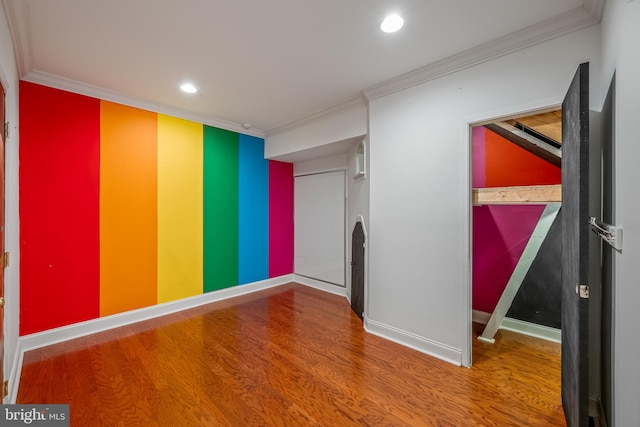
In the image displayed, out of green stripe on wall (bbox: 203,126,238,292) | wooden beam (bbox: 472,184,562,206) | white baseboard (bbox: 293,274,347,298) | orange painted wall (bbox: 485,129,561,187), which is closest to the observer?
wooden beam (bbox: 472,184,562,206)

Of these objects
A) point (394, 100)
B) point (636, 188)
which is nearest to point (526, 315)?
point (636, 188)

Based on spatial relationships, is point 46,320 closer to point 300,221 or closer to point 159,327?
point 159,327

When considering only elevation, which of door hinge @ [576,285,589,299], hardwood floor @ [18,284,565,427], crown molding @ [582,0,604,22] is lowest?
hardwood floor @ [18,284,565,427]

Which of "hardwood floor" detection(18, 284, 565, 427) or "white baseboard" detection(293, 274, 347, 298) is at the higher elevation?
"white baseboard" detection(293, 274, 347, 298)

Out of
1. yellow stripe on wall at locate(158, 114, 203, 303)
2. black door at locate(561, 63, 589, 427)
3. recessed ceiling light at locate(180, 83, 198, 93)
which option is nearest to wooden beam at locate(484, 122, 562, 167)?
black door at locate(561, 63, 589, 427)

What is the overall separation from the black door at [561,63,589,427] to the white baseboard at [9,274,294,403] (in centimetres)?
350

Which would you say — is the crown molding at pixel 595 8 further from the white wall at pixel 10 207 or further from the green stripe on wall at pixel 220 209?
the green stripe on wall at pixel 220 209

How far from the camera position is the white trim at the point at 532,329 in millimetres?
2783

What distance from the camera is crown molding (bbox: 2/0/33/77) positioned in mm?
1697

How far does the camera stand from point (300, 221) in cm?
495

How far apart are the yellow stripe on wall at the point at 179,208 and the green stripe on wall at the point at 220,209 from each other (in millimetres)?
108

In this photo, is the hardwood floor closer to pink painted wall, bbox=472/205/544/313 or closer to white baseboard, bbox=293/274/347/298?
pink painted wall, bbox=472/205/544/313

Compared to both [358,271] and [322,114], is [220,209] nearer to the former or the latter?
[322,114]

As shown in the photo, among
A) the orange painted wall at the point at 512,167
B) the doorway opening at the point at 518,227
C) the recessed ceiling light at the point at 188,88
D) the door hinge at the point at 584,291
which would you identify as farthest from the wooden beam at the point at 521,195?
the recessed ceiling light at the point at 188,88
